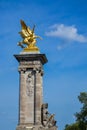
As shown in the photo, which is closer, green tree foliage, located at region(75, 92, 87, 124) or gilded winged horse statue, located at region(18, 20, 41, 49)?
gilded winged horse statue, located at region(18, 20, 41, 49)

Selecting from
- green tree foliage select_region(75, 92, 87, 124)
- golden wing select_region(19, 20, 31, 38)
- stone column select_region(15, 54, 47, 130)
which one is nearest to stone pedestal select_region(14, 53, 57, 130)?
stone column select_region(15, 54, 47, 130)

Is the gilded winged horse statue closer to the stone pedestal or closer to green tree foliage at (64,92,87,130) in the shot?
the stone pedestal

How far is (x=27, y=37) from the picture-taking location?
46688 millimetres

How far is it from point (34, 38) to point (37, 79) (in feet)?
14.4

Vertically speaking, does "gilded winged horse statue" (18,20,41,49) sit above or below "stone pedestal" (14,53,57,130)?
above

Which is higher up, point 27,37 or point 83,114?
point 27,37

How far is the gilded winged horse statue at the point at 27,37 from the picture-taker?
4644 cm

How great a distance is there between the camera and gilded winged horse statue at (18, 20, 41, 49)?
46.4 m

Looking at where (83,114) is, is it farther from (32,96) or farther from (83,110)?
(32,96)

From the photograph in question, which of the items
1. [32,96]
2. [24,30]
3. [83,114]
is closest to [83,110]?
[83,114]

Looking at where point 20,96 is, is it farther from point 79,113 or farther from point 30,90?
point 79,113

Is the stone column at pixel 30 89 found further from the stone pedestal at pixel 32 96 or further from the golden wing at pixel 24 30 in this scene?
the golden wing at pixel 24 30

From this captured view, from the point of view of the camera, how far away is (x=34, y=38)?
153 ft

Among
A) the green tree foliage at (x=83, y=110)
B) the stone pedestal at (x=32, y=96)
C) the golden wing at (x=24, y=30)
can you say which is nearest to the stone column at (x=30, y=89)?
the stone pedestal at (x=32, y=96)
